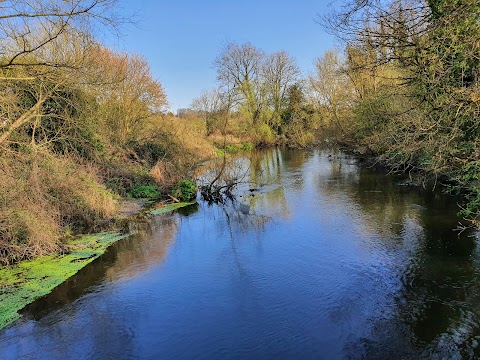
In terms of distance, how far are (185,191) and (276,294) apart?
30.8ft

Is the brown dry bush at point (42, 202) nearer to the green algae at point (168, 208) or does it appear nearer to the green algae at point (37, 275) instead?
the green algae at point (37, 275)

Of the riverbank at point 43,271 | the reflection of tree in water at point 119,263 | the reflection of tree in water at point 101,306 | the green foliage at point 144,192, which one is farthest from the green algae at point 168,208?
the reflection of tree in water at point 101,306

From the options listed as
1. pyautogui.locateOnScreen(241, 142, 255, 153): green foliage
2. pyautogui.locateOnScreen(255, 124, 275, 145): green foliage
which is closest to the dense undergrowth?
pyautogui.locateOnScreen(241, 142, 255, 153): green foliage

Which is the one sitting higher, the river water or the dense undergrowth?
the dense undergrowth

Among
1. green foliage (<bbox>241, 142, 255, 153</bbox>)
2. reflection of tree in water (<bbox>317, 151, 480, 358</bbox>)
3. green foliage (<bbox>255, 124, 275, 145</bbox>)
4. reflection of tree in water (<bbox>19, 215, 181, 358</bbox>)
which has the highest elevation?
green foliage (<bbox>255, 124, 275, 145</bbox>)

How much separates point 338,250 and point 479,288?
2879 mm

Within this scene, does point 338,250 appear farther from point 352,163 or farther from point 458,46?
point 352,163

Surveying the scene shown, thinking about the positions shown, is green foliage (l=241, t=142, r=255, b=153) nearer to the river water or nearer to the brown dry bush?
the brown dry bush

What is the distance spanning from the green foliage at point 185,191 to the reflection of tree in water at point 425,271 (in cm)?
601

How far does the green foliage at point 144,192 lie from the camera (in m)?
15.6

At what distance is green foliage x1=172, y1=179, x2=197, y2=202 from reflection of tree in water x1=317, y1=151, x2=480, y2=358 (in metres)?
6.01

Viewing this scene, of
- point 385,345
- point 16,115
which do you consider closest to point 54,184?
point 16,115

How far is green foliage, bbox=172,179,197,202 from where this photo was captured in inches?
612

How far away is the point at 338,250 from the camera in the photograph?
873 centimetres
